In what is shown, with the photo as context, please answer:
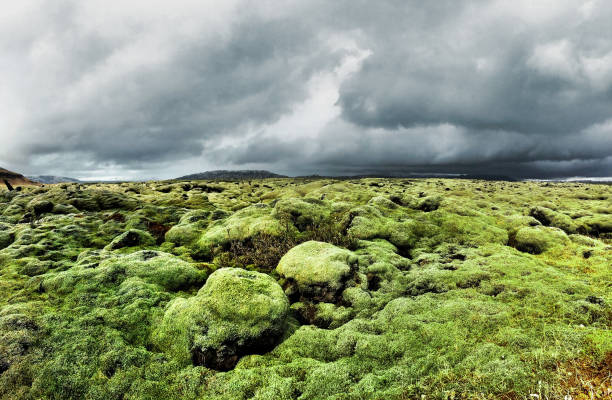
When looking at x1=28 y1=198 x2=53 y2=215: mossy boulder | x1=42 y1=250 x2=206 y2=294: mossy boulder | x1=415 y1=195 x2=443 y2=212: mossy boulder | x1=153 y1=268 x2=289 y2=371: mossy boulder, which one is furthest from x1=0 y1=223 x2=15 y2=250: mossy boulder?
x1=415 y1=195 x2=443 y2=212: mossy boulder

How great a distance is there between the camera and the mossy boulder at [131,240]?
76.5ft

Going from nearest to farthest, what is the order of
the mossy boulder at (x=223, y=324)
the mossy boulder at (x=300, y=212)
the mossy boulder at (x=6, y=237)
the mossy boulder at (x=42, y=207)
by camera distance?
the mossy boulder at (x=223, y=324), the mossy boulder at (x=6, y=237), the mossy boulder at (x=300, y=212), the mossy boulder at (x=42, y=207)

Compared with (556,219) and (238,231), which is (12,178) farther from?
(556,219)

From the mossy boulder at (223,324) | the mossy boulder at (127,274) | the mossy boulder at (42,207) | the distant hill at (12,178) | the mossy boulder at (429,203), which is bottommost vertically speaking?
the mossy boulder at (223,324)

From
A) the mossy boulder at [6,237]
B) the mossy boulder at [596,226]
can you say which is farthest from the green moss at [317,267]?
the mossy boulder at [596,226]

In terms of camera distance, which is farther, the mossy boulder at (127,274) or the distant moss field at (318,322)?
the mossy boulder at (127,274)

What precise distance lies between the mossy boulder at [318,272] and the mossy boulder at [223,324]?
2.81 meters

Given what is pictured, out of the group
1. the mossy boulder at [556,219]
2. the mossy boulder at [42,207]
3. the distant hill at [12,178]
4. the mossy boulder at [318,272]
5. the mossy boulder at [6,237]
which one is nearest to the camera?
the mossy boulder at [318,272]

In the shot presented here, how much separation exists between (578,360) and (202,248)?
23.4 metres

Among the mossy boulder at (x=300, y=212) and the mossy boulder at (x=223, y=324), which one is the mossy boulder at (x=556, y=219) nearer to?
the mossy boulder at (x=300, y=212)

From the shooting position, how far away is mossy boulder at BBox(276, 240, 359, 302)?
51.7 ft

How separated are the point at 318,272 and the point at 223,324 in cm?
637

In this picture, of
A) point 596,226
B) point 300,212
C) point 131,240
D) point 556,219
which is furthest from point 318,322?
point 596,226

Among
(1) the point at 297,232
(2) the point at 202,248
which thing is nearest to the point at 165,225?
(2) the point at 202,248
